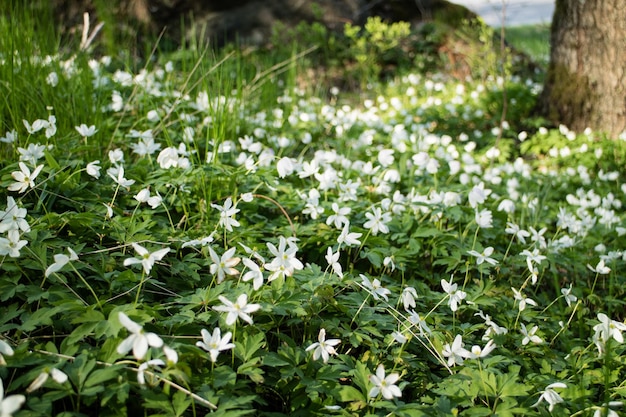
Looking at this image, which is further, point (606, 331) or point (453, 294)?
point (453, 294)

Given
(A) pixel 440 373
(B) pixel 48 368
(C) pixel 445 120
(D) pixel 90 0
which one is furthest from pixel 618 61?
(D) pixel 90 0

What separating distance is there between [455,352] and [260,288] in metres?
0.69

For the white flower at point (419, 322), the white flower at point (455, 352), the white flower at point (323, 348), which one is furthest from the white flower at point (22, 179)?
the white flower at point (455, 352)

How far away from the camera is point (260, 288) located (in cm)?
180

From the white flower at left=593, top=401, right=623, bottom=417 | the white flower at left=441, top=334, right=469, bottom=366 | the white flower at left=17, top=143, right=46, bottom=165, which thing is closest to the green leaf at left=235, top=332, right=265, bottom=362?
the white flower at left=441, top=334, right=469, bottom=366

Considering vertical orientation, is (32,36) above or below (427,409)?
above

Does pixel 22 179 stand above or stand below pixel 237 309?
above

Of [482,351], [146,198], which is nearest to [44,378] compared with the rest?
[146,198]

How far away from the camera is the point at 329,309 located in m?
1.92

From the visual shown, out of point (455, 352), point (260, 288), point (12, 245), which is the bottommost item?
point (455, 352)

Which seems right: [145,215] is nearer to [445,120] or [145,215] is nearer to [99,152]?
[99,152]

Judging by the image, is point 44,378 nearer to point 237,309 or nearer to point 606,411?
point 237,309

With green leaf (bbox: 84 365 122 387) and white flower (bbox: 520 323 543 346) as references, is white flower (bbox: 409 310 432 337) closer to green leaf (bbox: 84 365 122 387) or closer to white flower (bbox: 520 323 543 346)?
white flower (bbox: 520 323 543 346)

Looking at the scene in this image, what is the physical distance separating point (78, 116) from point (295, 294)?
215cm
